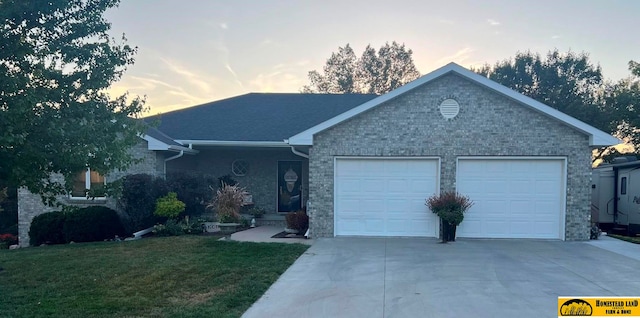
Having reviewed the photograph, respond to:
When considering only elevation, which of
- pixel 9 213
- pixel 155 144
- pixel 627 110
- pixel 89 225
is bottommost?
pixel 9 213

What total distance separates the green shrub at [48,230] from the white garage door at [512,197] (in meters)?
11.6

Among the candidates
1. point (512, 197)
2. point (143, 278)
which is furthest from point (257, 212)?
point (512, 197)

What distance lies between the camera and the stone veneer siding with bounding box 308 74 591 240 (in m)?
→ 10.8

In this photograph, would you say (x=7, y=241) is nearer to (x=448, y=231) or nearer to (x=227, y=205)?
(x=227, y=205)

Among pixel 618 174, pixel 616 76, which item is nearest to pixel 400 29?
pixel 618 174

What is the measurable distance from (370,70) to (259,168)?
22477 mm

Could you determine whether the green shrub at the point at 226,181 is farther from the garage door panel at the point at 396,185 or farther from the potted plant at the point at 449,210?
the potted plant at the point at 449,210

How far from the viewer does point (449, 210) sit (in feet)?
34.5

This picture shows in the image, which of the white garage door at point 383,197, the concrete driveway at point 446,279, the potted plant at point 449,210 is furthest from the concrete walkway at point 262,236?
the potted plant at point 449,210

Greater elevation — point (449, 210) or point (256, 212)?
point (449, 210)

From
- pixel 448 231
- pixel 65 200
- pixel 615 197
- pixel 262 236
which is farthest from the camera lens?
pixel 615 197

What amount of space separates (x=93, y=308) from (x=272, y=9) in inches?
430

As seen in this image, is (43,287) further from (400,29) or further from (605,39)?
(605,39)

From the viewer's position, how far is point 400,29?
15.1 metres
